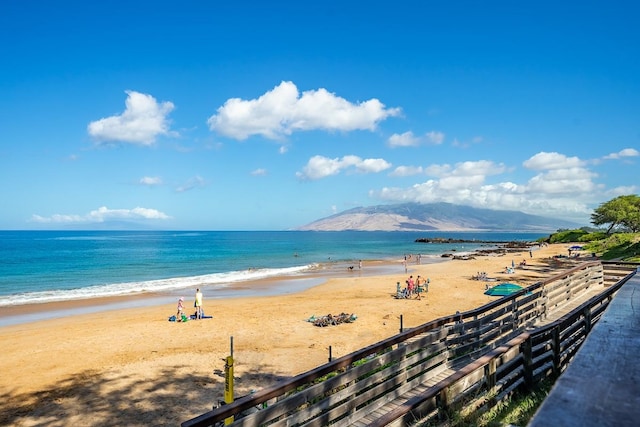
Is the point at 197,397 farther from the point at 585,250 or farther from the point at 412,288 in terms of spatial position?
the point at 585,250

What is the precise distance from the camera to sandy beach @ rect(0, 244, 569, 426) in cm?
1134

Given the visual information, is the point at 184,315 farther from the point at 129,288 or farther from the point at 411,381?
the point at 411,381

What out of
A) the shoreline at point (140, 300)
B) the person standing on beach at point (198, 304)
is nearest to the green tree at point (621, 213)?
the shoreline at point (140, 300)

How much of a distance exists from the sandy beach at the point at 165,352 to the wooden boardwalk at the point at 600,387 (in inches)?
394

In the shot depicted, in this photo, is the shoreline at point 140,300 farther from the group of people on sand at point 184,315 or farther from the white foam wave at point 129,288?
the group of people on sand at point 184,315

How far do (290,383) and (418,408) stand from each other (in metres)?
1.38

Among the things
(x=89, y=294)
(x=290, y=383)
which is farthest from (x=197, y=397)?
(x=89, y=294)

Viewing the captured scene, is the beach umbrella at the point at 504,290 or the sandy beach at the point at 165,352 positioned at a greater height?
the beach umbrella at the point at 504,290

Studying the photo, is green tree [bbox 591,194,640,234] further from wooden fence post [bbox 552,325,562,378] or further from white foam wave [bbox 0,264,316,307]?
wooden fence post [bbox 552,325,562,378]

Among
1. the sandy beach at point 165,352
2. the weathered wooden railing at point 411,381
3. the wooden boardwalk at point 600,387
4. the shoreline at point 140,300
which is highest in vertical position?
the wooden boardwalk at point 600,387

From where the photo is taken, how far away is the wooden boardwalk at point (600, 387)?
6.12 ft

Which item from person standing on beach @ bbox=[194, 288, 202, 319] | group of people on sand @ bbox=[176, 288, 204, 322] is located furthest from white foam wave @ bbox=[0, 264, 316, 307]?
person standing on beach @ bbox=[194, 288, 202, 319]

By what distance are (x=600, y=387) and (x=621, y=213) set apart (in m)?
98.1

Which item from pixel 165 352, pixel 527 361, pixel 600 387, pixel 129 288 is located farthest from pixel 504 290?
pixel 129 288
